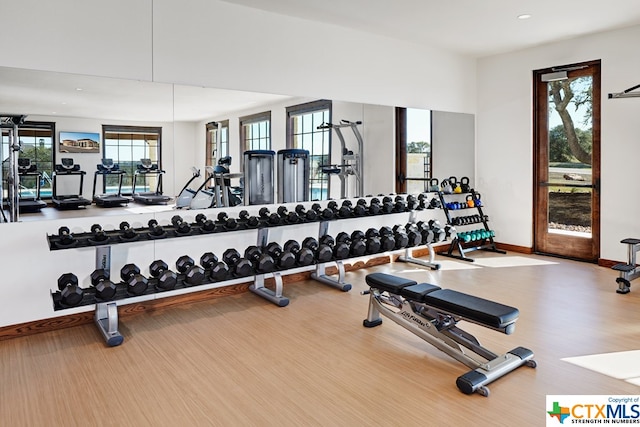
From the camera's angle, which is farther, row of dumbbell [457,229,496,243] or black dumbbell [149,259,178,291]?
row of dumbbell [457,229,496,243]

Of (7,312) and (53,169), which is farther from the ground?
(53,169)

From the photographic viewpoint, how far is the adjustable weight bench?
229cm

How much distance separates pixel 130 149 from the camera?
350cm

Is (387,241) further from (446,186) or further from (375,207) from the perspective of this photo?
(446,186)

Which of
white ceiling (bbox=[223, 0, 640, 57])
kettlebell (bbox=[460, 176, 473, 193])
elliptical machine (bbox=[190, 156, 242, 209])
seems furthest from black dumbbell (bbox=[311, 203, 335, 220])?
kettlebell (bbox=[460, 176, 473, 193])

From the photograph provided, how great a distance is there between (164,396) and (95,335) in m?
1.10

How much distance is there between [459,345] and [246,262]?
1.61 metres

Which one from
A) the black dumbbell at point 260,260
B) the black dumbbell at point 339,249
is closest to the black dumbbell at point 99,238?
the black dumbbell at point 260,260

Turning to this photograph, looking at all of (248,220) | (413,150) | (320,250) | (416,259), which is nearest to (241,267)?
(248,220)

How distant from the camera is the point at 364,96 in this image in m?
4.70

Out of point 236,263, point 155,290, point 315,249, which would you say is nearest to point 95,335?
point 155,290

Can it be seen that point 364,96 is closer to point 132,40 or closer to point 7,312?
point 132,40

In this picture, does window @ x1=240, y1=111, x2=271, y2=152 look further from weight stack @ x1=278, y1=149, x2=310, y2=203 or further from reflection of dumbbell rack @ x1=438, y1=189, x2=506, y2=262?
reflection of dumbbell rack @ x1=438, y1=189, x2=506, y2=262

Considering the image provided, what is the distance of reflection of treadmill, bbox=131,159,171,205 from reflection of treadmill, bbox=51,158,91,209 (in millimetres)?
364
